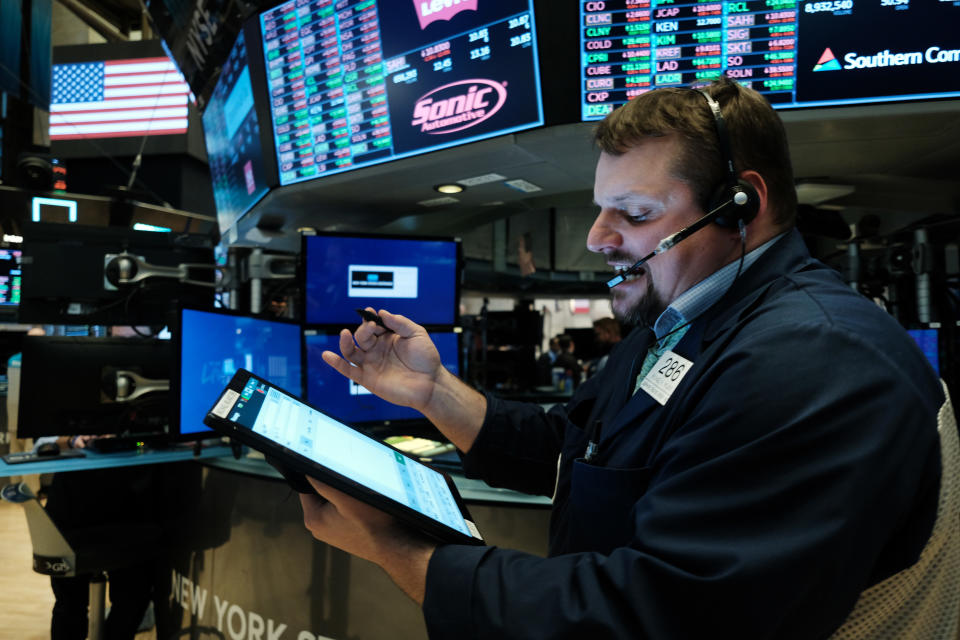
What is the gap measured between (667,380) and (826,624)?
33 cm

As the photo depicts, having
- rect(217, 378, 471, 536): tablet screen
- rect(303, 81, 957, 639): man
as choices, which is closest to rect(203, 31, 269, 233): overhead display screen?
rect(217, 378, 471, 536): tablet screen

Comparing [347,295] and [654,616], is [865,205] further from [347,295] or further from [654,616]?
[654,616]

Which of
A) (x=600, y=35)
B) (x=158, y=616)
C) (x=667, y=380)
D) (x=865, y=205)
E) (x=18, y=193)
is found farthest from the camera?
(x=18, y=193)

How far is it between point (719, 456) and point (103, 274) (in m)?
2.25

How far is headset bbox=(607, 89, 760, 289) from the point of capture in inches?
33.0

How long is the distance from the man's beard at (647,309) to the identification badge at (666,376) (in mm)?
101

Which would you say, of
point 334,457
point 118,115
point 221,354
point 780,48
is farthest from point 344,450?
point 118,115

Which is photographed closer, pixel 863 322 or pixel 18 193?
pixel 863 322

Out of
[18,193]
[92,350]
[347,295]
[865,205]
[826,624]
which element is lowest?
[826,624]

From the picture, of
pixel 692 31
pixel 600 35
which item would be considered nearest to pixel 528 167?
pixel 600 35

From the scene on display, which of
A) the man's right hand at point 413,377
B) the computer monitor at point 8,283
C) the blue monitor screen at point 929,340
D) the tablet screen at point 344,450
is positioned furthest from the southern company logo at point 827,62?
the computer monitor at point 8,283

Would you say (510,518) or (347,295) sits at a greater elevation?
(347,295)

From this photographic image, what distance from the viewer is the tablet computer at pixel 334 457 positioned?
70 centimetres

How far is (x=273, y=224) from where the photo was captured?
3344 mm
